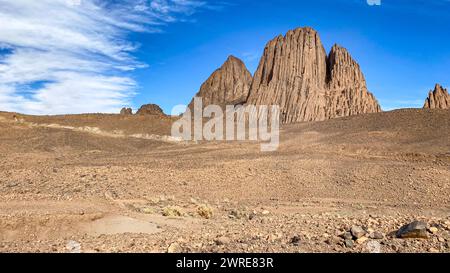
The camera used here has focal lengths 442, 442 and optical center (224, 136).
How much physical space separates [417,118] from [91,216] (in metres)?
29.8

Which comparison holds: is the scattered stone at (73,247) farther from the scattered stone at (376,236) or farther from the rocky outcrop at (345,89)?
the rocky outcrop at (345,89)

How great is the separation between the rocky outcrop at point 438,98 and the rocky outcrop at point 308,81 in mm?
6929

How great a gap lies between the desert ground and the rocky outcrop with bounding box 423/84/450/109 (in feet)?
96.0

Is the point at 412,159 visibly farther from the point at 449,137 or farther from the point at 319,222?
the point at 319,222

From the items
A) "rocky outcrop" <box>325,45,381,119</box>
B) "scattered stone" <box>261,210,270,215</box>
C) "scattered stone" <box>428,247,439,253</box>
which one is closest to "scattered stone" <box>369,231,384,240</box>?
"scattered stone" <box>428,247,439,253</box>

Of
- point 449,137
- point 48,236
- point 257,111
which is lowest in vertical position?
point 48,236

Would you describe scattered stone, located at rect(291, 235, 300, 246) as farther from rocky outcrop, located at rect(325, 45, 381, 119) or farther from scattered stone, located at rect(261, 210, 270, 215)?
rocky outcrop, located at rect(325, 45, 381, 119)

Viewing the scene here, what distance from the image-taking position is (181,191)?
17.1 m

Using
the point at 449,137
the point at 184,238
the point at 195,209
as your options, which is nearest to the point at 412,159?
the point at 449,137

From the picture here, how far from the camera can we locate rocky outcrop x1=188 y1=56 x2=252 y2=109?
329ft

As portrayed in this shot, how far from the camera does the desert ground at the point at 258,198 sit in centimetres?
801

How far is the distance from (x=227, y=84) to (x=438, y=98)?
165 ft

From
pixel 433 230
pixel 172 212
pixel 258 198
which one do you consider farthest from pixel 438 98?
pixel 433 230

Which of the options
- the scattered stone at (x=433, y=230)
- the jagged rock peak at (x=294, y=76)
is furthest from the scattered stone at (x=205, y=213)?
the jagged rock peak at (x=294, y=76)
